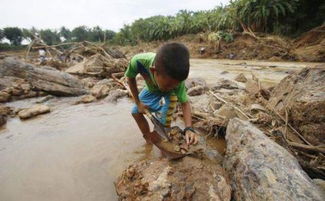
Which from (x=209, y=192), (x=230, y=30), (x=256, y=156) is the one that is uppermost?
(x=230, y=30)

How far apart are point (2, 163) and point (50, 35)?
199ft

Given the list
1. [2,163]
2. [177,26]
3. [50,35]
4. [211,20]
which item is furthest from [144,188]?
[50,35]

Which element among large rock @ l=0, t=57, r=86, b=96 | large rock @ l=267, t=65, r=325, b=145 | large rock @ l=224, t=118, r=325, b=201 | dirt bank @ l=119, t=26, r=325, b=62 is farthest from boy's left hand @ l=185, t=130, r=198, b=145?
dirt bank @ l=119, t=26, r=325, b=62

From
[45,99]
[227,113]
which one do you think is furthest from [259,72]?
[45,99]

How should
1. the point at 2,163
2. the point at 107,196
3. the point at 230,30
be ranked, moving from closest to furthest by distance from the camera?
1. the point at 107,196
2. the point at 2,163
3. the point at 230,30

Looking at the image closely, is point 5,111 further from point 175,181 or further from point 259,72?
point 259,72

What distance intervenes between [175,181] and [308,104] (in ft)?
4.97

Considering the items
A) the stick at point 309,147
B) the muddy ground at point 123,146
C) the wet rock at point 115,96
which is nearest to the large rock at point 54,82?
the muddy ground at point 123,146

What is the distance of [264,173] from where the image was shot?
1469 millimetres

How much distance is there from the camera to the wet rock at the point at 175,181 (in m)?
1.56

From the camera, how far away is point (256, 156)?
5.32 ft

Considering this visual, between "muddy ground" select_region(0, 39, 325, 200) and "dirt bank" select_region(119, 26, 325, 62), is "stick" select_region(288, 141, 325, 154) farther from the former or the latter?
"dirt bank" select_region(119, 26, 325, 62)

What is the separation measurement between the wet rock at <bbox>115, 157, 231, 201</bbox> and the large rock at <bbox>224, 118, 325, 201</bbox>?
13cm

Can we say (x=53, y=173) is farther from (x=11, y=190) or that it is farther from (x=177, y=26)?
(x=177, y=26)
